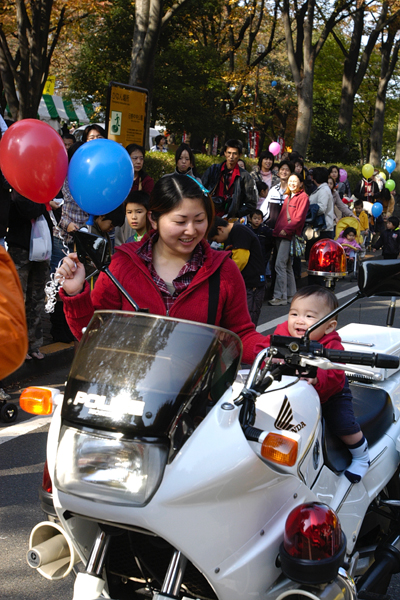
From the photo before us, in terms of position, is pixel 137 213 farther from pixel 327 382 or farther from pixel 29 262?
pixel 327 382

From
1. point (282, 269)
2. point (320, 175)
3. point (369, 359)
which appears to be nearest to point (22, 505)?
point (369, 359)

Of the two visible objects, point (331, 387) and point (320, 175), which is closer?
point (331, 387)

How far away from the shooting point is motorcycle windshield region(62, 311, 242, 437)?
5.79 ft

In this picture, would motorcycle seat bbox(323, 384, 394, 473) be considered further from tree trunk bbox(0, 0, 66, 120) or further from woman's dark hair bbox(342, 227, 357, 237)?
tree trunk bbox(0, 0, 66, 120)

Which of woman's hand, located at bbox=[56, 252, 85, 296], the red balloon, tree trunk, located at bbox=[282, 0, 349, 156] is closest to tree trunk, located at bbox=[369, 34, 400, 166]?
tree trunk, located at bbox=[282, 0, 349, 156]

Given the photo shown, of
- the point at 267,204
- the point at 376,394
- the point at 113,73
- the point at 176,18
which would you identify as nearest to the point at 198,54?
the point at 176,18

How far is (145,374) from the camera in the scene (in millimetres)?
Result: 1822

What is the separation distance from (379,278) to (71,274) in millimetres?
1060

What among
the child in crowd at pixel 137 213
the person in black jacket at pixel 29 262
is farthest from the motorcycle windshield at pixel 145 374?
the child in crowd at pixel 137 213

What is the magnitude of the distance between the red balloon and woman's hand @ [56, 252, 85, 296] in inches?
91.8

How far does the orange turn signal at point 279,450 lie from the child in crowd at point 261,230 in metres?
8.06

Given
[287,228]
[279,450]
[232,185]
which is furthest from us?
[287,228]

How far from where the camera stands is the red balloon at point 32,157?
14.5 ft

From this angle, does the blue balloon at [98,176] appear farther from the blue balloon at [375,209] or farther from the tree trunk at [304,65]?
the tree trunk at [304,65]
